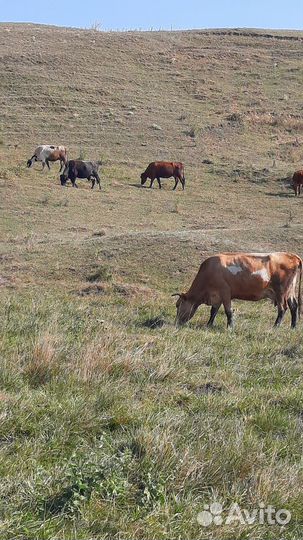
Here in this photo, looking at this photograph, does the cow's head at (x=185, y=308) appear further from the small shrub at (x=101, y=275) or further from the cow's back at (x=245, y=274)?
the small shrub at (x=101, y=275)

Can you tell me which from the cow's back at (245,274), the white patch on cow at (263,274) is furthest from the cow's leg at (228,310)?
the white patch on cow at (263,274)

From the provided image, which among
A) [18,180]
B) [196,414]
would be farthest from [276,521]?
[18,180]

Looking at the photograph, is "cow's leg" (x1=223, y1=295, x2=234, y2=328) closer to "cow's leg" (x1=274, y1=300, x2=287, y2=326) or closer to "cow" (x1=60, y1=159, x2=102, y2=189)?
"cow's leg" (x1=274, y1=300, x2=287, y2=326)

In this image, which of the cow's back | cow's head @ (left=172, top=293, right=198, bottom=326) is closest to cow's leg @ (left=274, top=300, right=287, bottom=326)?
the cow's back

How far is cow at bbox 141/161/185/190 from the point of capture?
30.1 meters

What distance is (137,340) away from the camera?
703 centimetres

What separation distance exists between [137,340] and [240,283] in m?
A: 4.08

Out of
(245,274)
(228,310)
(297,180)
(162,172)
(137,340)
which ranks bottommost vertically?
(297,180)

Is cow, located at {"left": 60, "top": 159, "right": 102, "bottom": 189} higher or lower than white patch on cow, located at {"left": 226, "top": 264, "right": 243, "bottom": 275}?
lower

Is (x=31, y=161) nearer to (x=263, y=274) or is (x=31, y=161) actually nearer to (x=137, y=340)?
(x=263, y=274)

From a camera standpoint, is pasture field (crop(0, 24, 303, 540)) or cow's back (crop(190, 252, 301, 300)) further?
cow's back (crop(190, 252, 301, 300))

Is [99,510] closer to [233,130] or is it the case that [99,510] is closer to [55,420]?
[55,420]

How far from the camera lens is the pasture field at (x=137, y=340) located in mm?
3439

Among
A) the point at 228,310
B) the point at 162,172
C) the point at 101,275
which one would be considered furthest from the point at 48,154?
the point at 228,310
